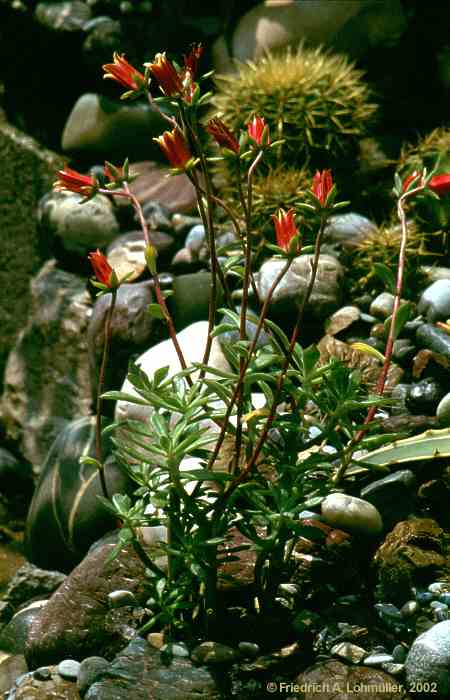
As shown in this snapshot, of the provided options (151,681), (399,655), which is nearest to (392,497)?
(399,655)

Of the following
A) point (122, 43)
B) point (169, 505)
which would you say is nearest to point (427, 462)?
point (169, 505)

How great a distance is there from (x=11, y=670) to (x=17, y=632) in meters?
0.27

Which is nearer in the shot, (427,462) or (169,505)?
(169,505)

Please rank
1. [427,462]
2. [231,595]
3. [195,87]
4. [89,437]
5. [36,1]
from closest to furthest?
[195,87] → [231,595] → [427,462] → [89,437] → [36,1]

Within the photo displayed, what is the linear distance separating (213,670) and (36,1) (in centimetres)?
451

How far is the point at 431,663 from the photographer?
7.06 feet

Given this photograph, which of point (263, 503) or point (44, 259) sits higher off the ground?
point (263, 503)

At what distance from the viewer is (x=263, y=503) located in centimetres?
227

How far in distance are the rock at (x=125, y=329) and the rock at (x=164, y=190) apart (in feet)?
2.39

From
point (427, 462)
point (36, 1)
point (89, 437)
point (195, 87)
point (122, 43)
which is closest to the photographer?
point (195, 87)

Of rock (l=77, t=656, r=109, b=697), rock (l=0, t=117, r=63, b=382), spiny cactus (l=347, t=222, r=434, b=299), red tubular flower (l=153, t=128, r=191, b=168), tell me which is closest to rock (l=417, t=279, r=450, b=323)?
spiny cactus (l=347, t=222, r=434, b=299)

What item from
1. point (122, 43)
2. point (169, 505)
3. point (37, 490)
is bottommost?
point (37, 490)

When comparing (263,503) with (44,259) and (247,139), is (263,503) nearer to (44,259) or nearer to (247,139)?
(247,139)

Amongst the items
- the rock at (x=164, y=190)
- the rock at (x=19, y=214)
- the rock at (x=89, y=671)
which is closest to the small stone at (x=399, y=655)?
the rock at (x=89, y=671)
